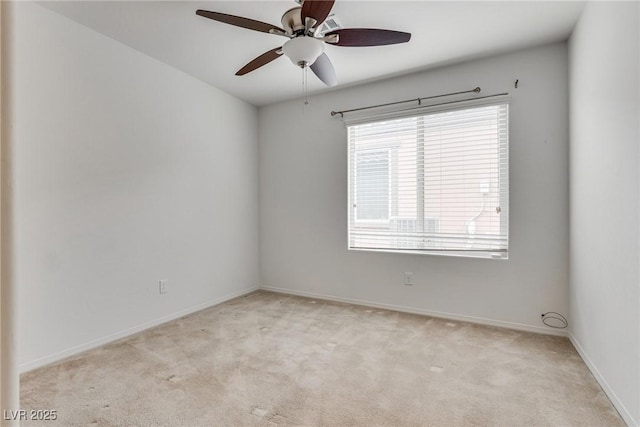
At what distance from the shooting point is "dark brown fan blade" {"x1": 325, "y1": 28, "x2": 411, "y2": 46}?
1.99 m

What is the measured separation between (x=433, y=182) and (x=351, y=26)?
1.70 m

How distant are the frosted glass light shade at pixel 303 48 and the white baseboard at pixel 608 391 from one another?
8.61 ft

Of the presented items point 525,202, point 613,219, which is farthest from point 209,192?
point 613,219

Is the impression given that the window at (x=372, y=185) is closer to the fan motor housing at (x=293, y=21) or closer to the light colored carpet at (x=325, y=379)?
the light colored carpet at (x=325, y=379)

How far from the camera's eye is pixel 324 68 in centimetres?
246

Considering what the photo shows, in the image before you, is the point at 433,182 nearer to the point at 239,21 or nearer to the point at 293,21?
the point at 293,21

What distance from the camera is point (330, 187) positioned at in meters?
3.93

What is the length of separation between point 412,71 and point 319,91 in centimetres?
111

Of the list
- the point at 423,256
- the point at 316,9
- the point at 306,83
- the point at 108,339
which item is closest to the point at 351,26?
the point at 316,9

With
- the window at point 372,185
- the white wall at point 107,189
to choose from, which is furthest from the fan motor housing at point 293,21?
the window at point 372,185

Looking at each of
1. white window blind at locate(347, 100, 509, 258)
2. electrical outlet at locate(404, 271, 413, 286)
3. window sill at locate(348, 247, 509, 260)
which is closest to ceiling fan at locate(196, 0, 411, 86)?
white window blind at locate(347, 100, 509, 258)

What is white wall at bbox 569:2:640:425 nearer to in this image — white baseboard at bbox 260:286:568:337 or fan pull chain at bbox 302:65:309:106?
white baseboard at bbox 260:286:568:337

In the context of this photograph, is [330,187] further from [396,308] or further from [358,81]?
[396,308]

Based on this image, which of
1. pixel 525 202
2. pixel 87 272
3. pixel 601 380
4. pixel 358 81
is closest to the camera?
pixel 601 380
